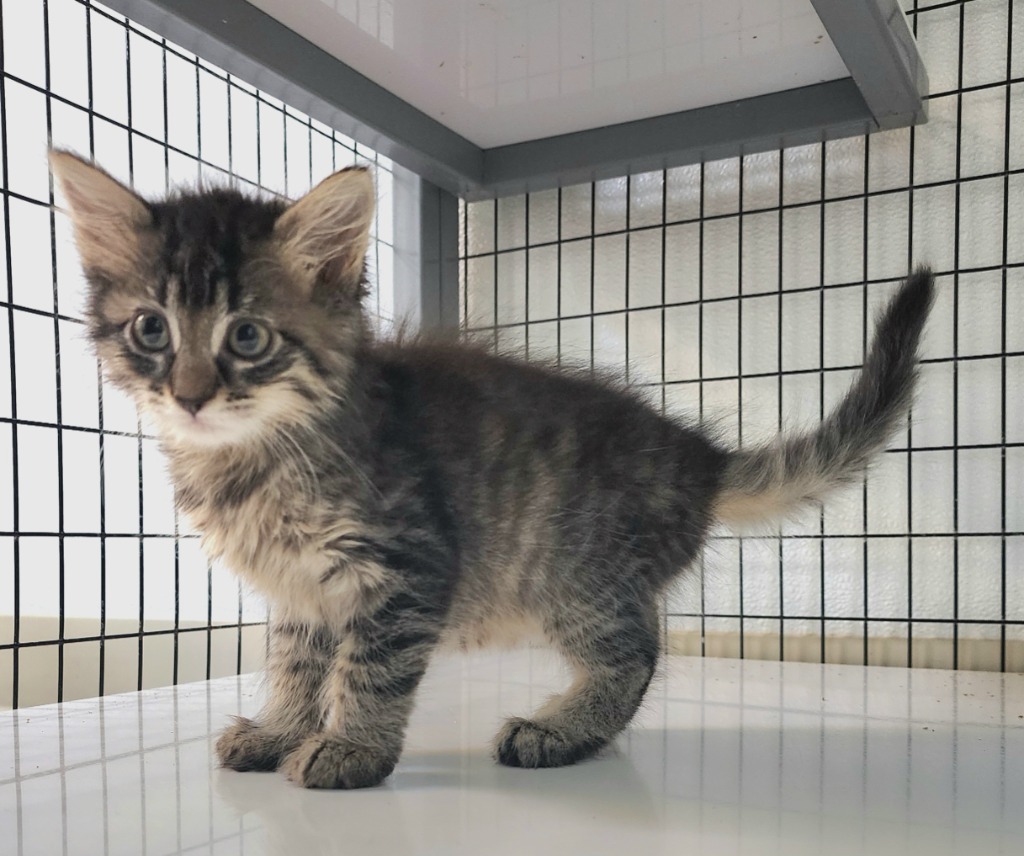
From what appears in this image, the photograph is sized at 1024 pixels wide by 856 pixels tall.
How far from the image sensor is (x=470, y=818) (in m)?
0.91

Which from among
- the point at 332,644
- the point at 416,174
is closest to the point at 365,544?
the point at 332,644

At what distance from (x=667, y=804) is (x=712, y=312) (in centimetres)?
128

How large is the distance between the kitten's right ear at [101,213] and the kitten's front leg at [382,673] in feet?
1.59

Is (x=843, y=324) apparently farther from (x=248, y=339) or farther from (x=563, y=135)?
(x=248, y=339)

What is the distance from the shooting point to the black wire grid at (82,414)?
1.45m

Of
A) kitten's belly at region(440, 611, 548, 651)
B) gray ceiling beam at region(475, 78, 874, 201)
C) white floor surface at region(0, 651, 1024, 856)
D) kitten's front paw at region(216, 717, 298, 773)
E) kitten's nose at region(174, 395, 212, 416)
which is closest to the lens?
white floor surface at region(0, 651, 1024, 856)

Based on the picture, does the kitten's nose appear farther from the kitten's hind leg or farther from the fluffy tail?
the fluffy tail

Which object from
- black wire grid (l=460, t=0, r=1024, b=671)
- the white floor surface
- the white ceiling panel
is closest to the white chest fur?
the white floor surface

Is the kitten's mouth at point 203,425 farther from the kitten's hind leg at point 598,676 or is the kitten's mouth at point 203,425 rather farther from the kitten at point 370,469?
the kitten's hind leg at point 598,676

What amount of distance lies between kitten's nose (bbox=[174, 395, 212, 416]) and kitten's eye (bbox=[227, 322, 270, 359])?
0.07 meters

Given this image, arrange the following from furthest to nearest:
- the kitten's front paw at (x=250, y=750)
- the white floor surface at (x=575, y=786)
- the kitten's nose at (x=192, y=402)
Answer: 1. the kitten's front paw at (x=250, y=750)
2. the kitten's nose at (x=192, y=402)
3. the white floor surface at (x=575, y=786)

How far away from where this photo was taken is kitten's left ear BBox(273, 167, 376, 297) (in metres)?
1.10

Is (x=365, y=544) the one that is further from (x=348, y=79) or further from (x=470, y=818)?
(x=348, y=79)

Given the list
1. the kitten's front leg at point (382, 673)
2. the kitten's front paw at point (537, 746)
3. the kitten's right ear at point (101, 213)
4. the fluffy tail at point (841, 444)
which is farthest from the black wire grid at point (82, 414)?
the fluffy tail at point (841, 444)
